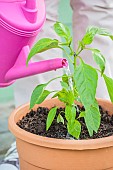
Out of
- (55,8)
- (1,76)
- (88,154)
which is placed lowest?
(88,154)

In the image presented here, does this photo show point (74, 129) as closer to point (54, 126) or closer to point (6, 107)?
point (54, 126)

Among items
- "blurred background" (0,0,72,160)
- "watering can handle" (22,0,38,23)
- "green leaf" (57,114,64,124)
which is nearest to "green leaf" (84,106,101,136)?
"green leaf" (57,114,64,124)

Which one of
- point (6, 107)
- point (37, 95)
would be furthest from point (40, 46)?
point (6, 107)

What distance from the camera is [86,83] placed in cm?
93

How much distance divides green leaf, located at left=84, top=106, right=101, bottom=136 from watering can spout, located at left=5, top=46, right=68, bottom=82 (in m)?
0.15

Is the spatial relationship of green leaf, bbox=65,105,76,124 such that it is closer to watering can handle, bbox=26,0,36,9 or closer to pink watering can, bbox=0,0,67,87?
pink watering can, bbox=0,0,67,87

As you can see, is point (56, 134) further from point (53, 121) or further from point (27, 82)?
point (27, 82)

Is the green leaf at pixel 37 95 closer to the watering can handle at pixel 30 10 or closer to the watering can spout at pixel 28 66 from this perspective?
the watering can spout at pixel 28 66

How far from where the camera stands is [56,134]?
1.07 meters

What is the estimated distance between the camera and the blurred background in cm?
186

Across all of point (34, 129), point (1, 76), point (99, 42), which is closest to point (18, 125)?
point (34, 129)

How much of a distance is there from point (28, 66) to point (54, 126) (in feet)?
0.55

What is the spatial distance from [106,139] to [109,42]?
71 cm

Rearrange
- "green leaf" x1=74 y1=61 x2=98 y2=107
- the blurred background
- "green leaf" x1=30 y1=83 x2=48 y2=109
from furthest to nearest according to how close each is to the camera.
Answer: the blurred background → "green leaf" x1=30 y1=83 x2=48 y2=109 → "green leaf" x1=74 y1=61 x2=98 y2=107
